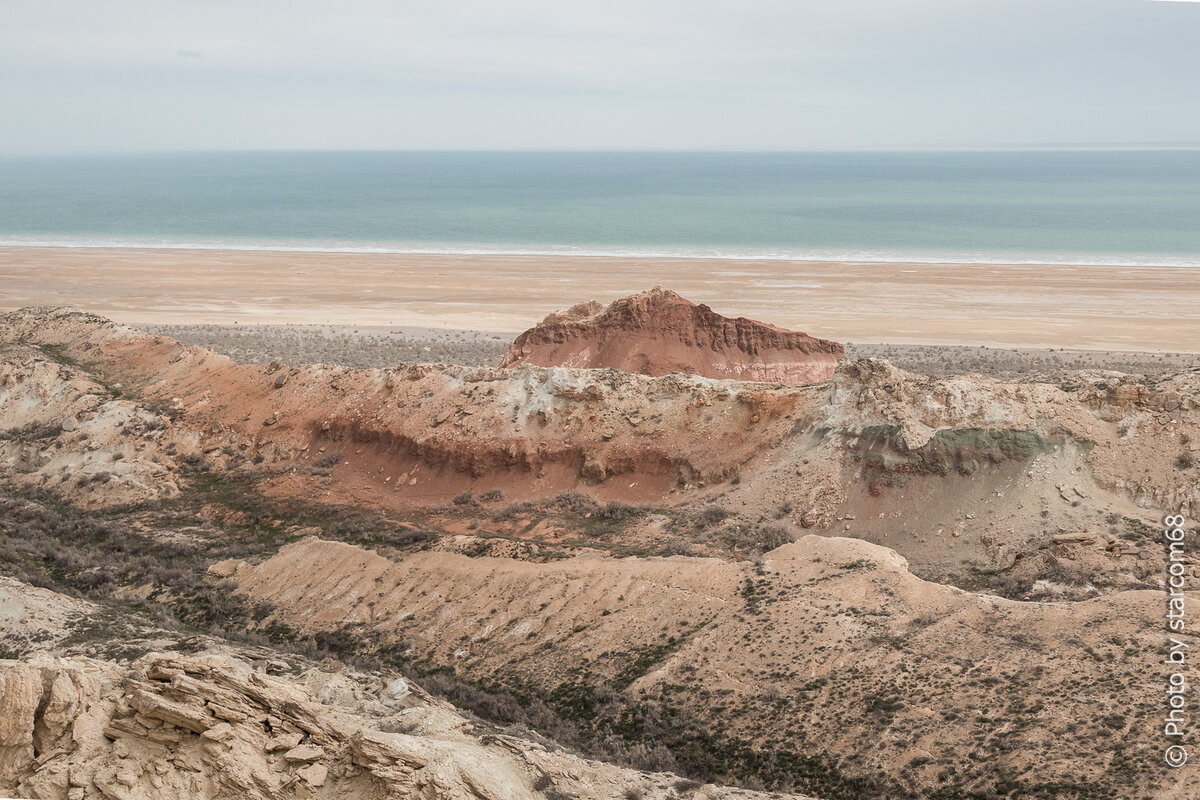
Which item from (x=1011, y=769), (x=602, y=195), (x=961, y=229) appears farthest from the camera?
(x=602, y=195)

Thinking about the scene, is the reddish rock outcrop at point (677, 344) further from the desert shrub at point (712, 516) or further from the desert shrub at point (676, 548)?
the desert shrub at point (676, 548)

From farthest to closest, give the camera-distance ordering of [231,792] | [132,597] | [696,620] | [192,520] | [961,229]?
[961,229] → [192,520] → [132,597] → [696,620] → [231,792]

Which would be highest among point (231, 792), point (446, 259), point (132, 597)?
point (446, 259)

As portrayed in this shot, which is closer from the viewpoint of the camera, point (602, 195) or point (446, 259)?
point (446, 259)

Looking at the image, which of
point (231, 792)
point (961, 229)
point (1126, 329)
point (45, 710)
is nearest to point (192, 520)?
point (45, 710)

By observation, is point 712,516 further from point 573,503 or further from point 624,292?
point 624,292

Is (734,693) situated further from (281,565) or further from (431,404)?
(431,404)

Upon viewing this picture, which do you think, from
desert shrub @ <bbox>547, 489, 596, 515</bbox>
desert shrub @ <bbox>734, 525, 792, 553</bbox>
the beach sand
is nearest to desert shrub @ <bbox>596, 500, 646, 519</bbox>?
desert shrub @ <bbox>547, 489, 596, 515</bbox>
